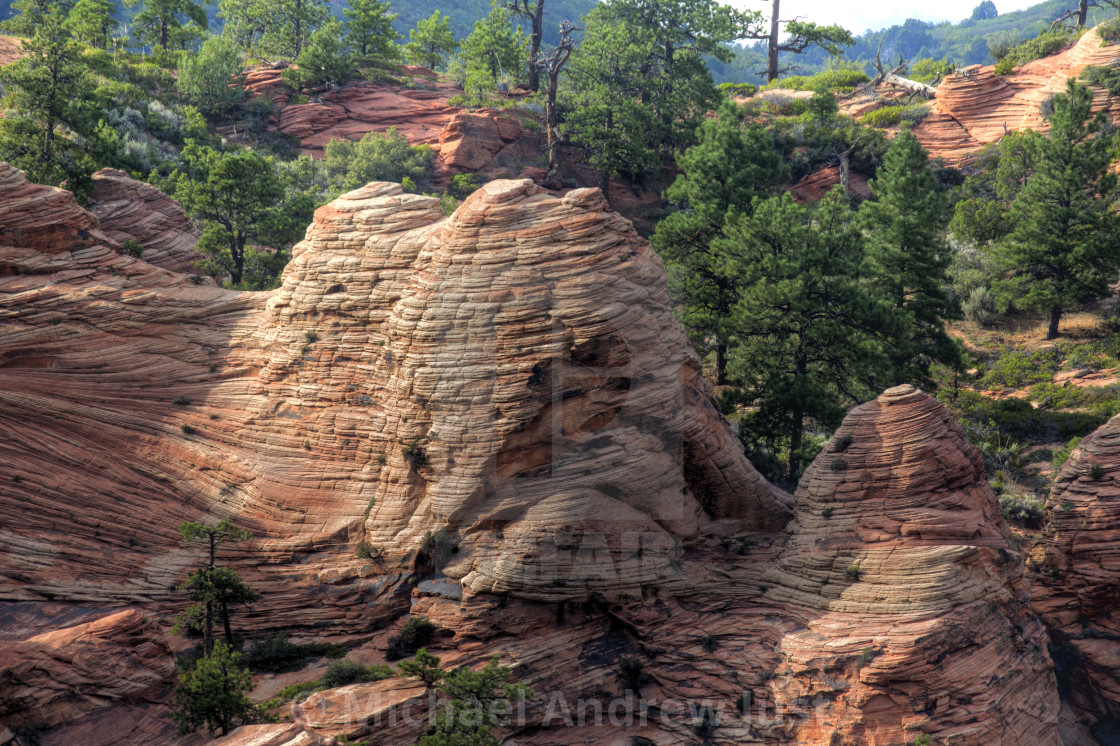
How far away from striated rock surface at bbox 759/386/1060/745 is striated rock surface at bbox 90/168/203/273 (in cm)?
2601

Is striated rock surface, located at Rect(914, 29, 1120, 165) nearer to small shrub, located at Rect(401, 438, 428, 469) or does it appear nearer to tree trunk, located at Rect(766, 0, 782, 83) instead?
tree trunk, located at Rect(766, 0, 782, 83)

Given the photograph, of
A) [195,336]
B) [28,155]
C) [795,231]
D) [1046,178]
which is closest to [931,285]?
[795,231]

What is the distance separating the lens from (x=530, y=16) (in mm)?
60281

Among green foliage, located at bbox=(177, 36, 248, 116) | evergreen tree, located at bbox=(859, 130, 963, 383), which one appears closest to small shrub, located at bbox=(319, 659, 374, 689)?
evergreen tree, located at bbox=(859, 130, 963, 383)

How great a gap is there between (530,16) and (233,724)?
5497 centimetres

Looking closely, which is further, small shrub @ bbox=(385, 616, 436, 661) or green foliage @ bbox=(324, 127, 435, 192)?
green foliage @ bbox=(324, 127, 435, 192)

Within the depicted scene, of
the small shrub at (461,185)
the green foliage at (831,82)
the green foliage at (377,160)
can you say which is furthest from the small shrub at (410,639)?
the green foliage at (831,82)

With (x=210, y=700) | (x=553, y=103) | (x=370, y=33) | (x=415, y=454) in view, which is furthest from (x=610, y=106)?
(x=210, y=700)

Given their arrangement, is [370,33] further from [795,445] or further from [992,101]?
[795,445]

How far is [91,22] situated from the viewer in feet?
214

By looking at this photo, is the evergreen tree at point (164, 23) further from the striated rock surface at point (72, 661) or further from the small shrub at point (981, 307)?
the small shrub at point (981, 307)

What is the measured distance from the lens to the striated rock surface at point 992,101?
62.3 meters

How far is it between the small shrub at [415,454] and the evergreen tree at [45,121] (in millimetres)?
20095

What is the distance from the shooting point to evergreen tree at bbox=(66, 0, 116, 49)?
64.2 m
